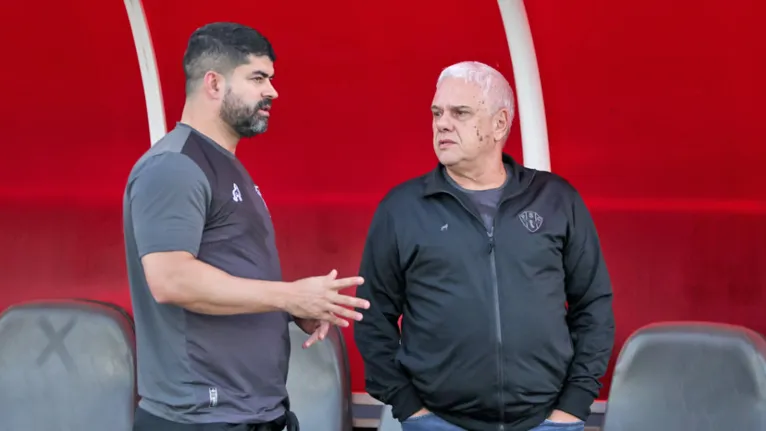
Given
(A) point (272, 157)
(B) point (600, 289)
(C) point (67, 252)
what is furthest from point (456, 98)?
(C) point (67, 252)

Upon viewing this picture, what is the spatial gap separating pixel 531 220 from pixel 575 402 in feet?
1.45

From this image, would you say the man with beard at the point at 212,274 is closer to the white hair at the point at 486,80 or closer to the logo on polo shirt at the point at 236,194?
the logo on polo shirt at the point at 236,194

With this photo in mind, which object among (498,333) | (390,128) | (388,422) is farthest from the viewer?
(390,128)

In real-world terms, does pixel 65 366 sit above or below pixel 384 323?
below

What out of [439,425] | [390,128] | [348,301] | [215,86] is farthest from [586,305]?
[390,128]

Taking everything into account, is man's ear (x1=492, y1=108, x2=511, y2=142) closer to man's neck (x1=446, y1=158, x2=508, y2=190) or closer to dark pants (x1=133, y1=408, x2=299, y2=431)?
man's neck (x1=446, y1=158, x2=508, y2=190)

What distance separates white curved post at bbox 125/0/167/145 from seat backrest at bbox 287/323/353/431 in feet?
3.19

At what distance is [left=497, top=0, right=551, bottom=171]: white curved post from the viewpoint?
3.37 m

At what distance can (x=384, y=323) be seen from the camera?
2.49 meters

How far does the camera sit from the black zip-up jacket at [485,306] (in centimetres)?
235

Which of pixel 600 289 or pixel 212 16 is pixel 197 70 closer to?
pixel 600 289

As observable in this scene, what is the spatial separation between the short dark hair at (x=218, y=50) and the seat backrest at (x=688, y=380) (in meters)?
1.54

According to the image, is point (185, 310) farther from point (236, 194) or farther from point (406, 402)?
point (406, 402)

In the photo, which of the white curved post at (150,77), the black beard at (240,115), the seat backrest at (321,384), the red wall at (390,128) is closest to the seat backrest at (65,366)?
the red wall at (390,128)
